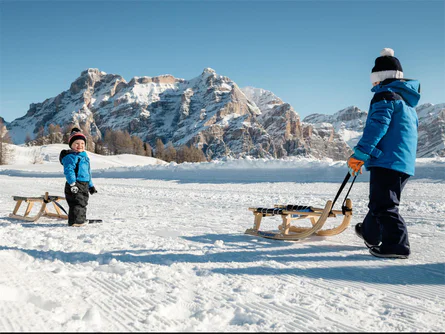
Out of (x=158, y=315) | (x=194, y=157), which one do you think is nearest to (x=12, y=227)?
(x=158, y=315)

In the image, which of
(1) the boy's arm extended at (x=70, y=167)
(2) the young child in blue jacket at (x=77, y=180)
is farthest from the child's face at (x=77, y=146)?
(1) the boy's arm extended at (x=70, y=167)

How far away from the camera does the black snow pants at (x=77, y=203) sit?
544cm

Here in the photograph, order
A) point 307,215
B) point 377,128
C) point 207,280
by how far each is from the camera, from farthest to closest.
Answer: point 307,215 < point 377,128 < point 207,280

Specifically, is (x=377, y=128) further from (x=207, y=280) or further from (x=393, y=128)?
(x=207, y=280)

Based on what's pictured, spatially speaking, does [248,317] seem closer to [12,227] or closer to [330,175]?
[12,227]

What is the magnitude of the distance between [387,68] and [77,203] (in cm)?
490

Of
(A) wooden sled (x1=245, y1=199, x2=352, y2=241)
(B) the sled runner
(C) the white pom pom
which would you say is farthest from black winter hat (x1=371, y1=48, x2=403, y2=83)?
(A) wooden sled (x1=245, y1=199, x2=352, y2=241)

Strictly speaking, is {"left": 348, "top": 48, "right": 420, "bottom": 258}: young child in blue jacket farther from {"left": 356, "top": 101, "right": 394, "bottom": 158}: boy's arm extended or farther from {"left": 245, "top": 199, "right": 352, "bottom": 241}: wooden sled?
{"left": 245, "top": 199, "right": 352, "bottom": 241}: wooden sled

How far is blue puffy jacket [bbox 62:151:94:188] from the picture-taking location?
5561mm

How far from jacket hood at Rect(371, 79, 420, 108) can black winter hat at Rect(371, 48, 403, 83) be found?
0.09 m

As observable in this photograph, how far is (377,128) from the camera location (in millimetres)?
3287

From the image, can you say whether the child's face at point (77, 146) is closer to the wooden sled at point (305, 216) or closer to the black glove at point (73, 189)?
the black glove at point (73, 189)

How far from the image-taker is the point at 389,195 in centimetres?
331

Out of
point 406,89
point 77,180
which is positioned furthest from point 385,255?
point 77,180
